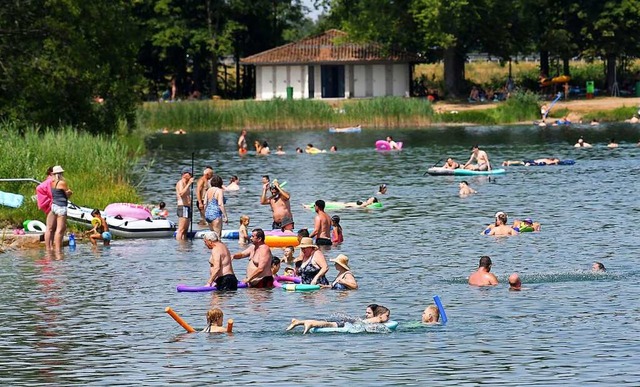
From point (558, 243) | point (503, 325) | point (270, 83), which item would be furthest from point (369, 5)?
point (503, 325)

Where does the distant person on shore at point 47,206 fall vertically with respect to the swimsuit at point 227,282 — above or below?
above

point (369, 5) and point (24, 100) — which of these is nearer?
point (24, 100)

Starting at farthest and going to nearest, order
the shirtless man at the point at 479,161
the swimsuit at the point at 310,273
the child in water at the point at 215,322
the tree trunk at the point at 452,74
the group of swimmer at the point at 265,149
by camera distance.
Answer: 1. the tree trunk at the point at 452,74
2. the group of swimmer at the point at 265,149
3. the shirtless man at the point at 479,161
4. the swimsuit at the point at 310,273
5. the child in water at the point at 215,322

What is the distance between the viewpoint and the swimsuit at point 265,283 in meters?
30.8

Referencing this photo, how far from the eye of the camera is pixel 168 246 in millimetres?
38281

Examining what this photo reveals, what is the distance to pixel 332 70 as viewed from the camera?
105000 mm

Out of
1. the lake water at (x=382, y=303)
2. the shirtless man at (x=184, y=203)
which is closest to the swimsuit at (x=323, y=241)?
the lake water at (x=382, y=303)

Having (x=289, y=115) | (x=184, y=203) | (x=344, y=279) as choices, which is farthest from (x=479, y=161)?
(x=289, y=115)

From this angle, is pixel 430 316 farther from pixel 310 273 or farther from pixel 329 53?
pixel 329 53

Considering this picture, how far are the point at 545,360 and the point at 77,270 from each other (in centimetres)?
1414

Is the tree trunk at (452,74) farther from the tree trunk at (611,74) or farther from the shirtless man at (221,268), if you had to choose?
the shirtless man at (221,268)

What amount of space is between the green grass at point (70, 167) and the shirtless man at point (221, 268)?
1079 centimetres

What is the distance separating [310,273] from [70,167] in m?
16.8

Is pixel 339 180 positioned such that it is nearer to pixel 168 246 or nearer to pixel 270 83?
pixel 168 246
